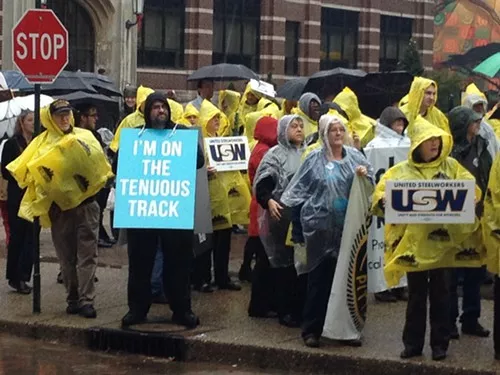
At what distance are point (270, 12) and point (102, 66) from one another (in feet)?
25.2

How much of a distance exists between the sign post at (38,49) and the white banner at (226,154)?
172 centimetres

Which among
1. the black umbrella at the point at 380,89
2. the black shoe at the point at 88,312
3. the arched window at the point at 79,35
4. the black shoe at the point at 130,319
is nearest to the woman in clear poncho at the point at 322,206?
the black shoe at the point at 130,319

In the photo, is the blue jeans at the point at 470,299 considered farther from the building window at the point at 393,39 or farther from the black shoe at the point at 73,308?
the building window at the point at 393,39

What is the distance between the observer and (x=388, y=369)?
8875mm

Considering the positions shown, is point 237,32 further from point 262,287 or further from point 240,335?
point 240,335

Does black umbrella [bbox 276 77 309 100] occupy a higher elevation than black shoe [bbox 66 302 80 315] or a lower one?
higher

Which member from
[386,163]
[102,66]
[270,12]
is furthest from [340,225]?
[270,12]

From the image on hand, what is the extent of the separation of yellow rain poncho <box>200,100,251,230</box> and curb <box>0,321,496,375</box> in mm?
2177

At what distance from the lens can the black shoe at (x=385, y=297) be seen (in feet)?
38.0

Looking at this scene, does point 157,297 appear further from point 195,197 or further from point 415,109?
point 415,109

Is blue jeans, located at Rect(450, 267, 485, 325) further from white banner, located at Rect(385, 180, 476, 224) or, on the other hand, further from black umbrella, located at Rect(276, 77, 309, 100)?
black umbrella, located at Rect(276, 77, 309, 100)

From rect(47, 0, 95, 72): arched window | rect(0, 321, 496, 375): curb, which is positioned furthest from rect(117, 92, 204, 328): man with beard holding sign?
rect(47, 0, 95, 72): arched window

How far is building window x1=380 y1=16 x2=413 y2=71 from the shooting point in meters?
46.2

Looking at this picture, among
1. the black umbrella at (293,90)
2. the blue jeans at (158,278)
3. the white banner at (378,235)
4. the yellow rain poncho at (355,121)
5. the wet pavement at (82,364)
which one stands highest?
the black umbrella at (293,90)
